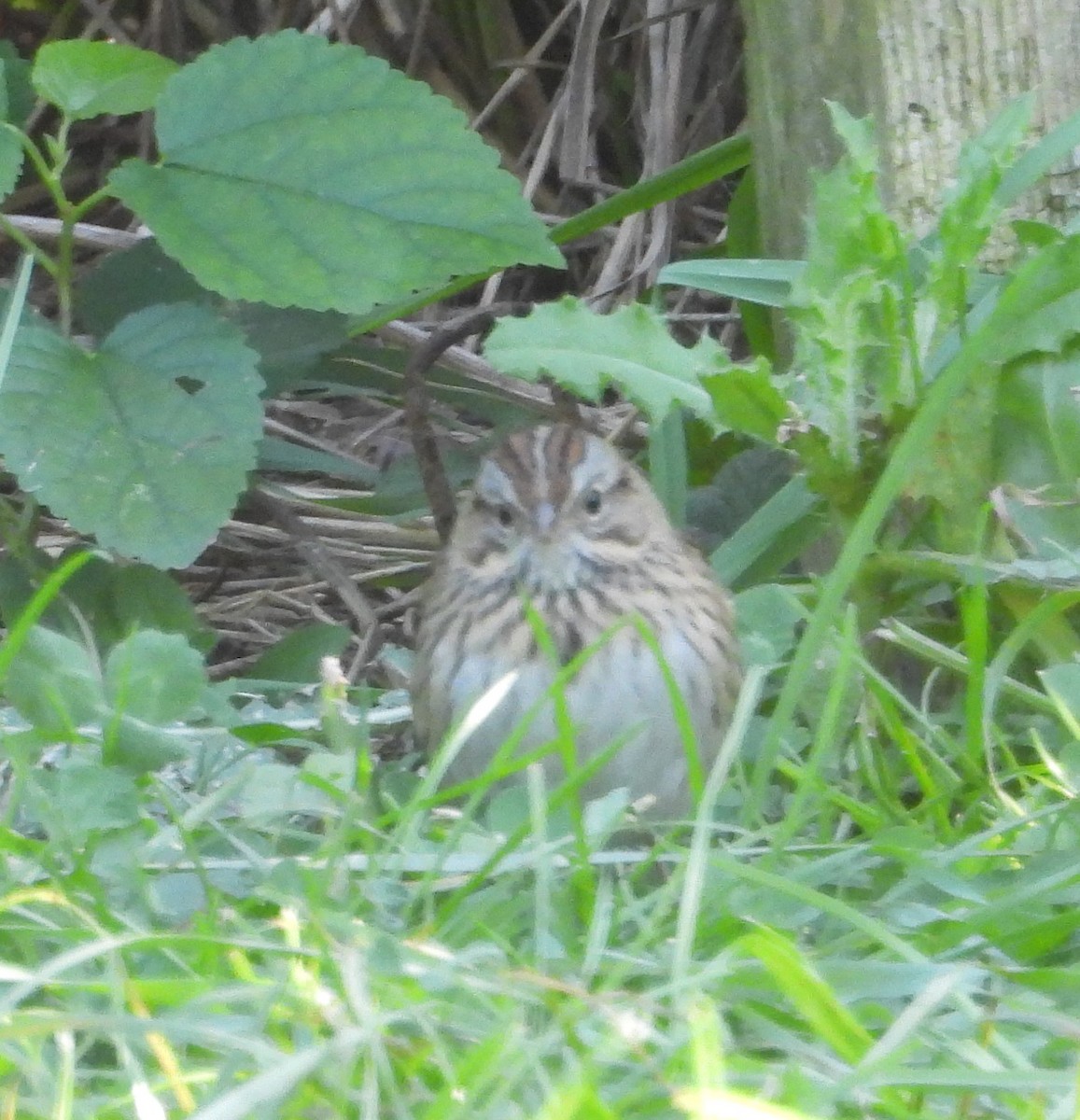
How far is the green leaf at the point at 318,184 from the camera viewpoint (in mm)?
2648

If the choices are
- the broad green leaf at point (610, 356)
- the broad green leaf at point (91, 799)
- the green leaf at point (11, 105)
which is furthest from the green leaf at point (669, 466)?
the broad green leaf at point (91, 799)

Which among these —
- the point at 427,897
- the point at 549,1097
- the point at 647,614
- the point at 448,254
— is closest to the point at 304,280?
the point at 448,254

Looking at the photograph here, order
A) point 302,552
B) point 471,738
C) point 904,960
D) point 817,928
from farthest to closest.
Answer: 1. point 302,552
2. point 471,738
3. point 817,928
4. point 904,960

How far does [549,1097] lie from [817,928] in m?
0.57

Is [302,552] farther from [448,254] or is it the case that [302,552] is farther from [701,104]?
[701,104]

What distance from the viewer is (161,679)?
2.11 meters

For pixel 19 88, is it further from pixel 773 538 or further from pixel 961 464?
pixel 961 464

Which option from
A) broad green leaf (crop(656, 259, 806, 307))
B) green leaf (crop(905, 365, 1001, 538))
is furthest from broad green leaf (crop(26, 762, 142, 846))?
broad green leaf (crop(656, 259, 806, 307))

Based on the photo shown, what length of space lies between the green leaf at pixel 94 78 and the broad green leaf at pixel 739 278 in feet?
2.51

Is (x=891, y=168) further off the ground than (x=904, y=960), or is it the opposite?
(x=891, y=168)

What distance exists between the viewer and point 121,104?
9.16 feet

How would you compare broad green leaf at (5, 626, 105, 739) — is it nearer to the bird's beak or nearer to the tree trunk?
the bird's beak

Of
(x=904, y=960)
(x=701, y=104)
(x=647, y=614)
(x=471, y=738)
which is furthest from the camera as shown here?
(x=701, y=104)

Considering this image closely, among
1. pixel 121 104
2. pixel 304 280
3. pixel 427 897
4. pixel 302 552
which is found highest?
pixel 121 104
